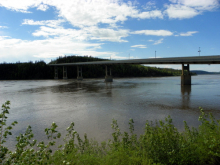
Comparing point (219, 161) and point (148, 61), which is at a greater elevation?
point (148, 61)

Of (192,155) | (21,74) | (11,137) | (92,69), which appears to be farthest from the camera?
(92,69)

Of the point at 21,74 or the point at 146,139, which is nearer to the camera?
the point at 146,139

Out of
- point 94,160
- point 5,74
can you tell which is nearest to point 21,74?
point 5,74

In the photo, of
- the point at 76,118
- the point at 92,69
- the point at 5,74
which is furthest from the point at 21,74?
the point at 76,118

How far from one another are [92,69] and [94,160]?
176802mm

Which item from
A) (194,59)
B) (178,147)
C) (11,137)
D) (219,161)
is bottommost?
(11,137)

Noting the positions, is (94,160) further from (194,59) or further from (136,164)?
(194,59)

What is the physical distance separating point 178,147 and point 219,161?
1317mm

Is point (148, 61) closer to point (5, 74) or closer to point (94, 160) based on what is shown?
point (94, 160)

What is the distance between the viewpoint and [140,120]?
13.8 meters

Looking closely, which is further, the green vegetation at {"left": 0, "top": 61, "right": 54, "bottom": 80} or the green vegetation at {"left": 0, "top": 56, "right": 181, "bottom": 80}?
the green vegetation at {"left": 0, "top": 56, "right": 181, "bottom": 80}

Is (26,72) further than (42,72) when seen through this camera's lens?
No

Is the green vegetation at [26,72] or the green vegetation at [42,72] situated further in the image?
the green vegetation at [42,72]

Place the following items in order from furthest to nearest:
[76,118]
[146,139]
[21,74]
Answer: [21,74] → [76,118] → [146,139]
